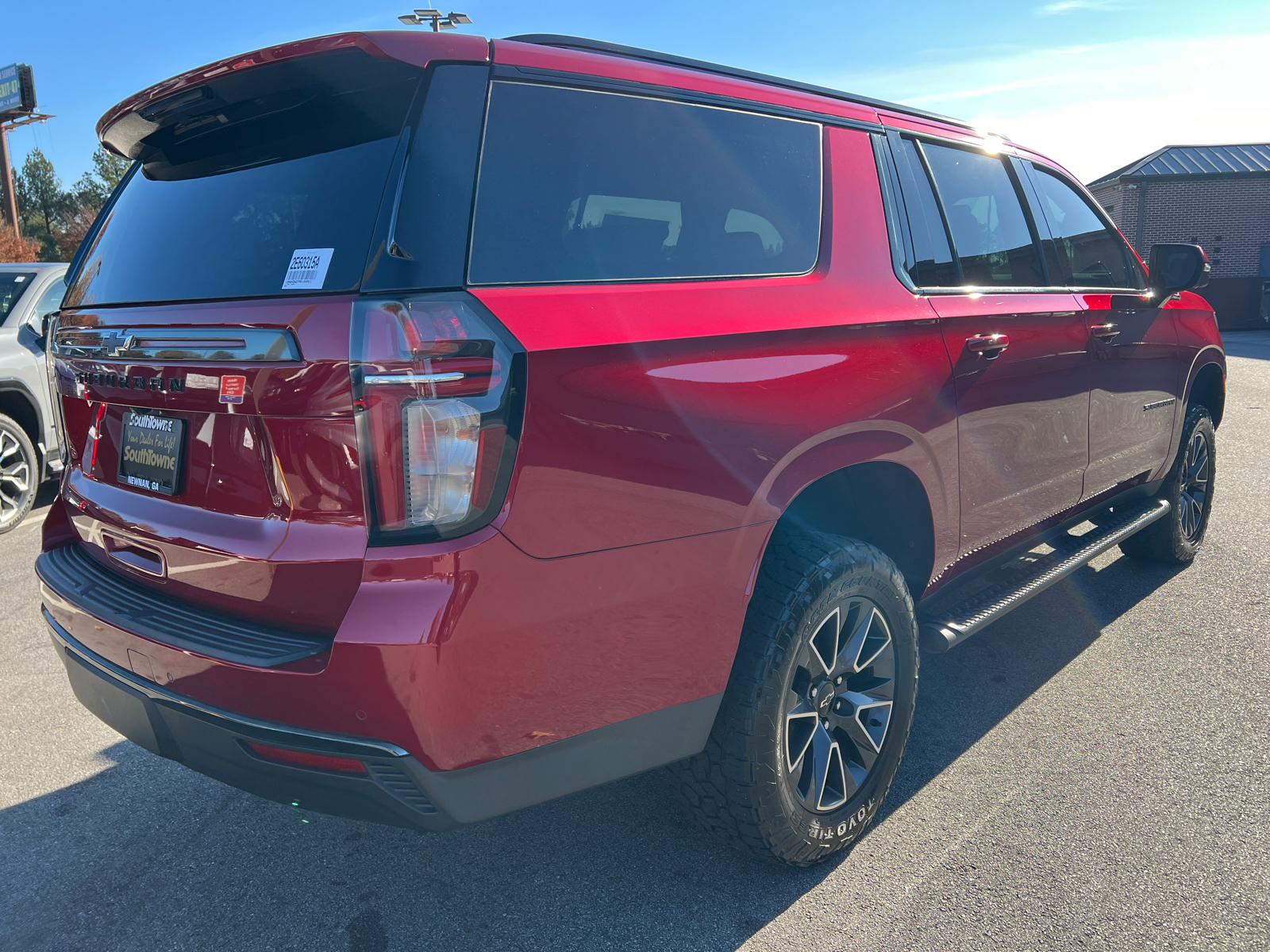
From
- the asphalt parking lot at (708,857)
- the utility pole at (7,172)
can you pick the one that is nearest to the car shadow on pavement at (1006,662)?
the asphalt parking lot at (708,857)

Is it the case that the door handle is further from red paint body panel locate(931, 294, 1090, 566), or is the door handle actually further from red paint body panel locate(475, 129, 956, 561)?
red paint body panel locate(475, 129, 956, 561)

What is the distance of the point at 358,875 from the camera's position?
238 centimetres

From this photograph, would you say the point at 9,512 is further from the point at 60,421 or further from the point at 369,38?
the point at 369,38

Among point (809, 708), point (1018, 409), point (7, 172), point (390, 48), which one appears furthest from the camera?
point (7, 172)

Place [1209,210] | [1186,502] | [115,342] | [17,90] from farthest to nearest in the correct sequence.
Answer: [17,90] < [1209,210] < [1186,502] < [115,342]

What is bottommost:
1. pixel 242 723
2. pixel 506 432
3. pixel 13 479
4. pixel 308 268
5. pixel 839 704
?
pixel 13 479

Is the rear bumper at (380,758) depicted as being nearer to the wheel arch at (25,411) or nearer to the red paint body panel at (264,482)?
the red paint body panel at (264,482)

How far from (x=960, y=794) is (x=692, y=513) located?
1.51 metres

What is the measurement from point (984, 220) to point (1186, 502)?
258cm

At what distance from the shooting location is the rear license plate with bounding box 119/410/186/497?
1920 mm

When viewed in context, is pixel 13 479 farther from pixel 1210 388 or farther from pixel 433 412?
pixel 1210 388

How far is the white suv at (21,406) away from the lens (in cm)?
599

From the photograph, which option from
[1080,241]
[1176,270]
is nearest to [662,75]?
[1080,241]

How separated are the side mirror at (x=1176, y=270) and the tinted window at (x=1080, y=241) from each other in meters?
0.14
